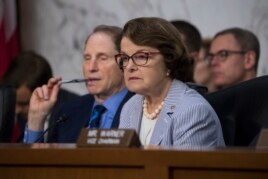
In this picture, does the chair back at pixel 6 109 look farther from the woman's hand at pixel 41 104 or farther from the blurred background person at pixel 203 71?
the blurred background person at pixel 203 71

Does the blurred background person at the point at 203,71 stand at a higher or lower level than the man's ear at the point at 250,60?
lower

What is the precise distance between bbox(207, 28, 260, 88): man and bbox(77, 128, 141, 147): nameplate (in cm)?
281

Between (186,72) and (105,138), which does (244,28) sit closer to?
(186,72)

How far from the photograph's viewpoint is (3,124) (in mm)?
4691

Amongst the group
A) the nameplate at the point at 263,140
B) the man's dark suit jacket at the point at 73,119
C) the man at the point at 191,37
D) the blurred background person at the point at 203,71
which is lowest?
the man's dark suit jacket at the point at 73,119

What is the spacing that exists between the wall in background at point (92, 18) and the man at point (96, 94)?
1.88m

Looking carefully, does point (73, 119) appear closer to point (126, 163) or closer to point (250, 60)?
point (250, 60)

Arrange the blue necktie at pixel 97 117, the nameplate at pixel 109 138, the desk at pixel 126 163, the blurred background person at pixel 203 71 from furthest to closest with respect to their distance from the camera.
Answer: the blurred background person at pixel 203 71
the blue necktie at pixel 97 117
the nameplate at pixel 109 138
the desk at pixel 126 163

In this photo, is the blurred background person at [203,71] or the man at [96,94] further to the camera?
the blurred background person at [203,71]

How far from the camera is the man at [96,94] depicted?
4633 mm

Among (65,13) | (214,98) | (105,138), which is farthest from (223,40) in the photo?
(105,138)

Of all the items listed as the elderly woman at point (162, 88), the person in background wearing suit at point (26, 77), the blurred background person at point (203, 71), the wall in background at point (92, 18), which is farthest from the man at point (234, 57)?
the elderly woman at point (162, 88)

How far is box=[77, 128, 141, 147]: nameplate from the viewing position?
2961 mm

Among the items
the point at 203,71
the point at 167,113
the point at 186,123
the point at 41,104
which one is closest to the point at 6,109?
the point at 41,104
